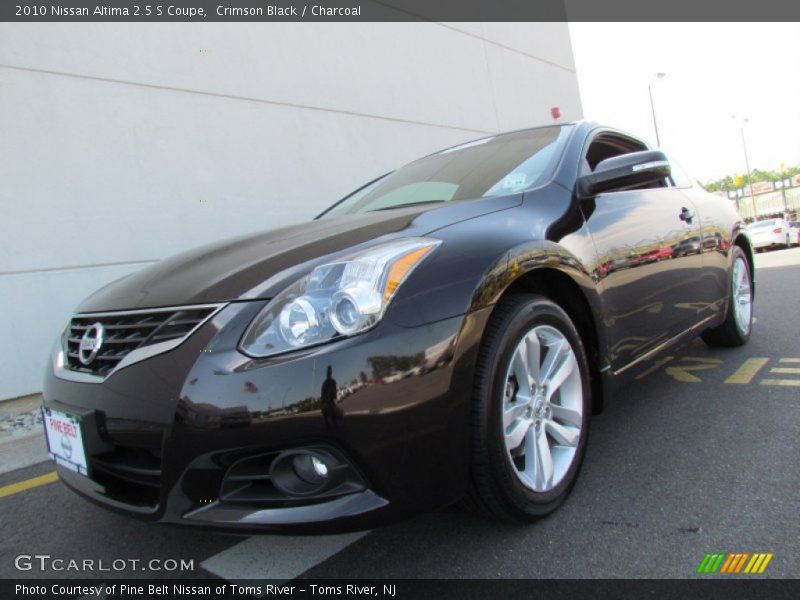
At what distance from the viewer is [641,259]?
2615 millimetres

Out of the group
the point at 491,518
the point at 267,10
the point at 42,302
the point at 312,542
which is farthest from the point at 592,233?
the point at 267,10

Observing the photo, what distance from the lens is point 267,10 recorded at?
6852mm

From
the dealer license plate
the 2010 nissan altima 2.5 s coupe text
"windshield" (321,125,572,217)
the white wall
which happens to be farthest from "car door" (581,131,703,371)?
the white wall

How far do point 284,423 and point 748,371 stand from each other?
3149 mm

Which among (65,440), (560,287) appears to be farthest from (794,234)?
(65,440)

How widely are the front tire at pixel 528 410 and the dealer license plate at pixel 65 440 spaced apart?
116 centimetres

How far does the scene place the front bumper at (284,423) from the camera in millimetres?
1462

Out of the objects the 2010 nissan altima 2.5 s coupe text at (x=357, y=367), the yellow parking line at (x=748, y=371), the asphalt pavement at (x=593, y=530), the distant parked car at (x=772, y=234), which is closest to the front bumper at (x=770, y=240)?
the distant parked car at (x=772, y=234)

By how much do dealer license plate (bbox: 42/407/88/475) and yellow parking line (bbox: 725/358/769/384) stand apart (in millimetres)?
A: 3261

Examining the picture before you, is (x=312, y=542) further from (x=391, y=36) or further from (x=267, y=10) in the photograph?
(x=391, y=36)

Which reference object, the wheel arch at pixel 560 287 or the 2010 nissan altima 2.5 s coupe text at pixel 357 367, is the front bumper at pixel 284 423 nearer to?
the 2010 nissan altima 2.5 s coupe text at pixel 357 367

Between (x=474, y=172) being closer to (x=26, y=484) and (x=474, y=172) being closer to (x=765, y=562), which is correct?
(x=765, y=562)

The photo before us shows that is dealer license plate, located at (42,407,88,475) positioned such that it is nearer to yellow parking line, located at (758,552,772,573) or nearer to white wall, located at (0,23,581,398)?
yellow parking line, located at (758,552,772,573)

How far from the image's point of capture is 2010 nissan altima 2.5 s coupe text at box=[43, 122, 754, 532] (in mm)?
1479
